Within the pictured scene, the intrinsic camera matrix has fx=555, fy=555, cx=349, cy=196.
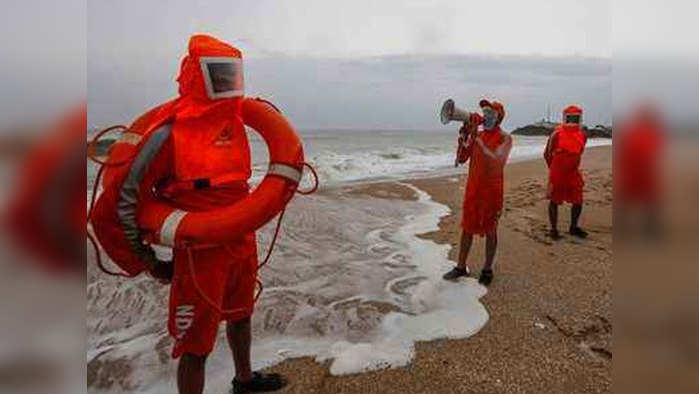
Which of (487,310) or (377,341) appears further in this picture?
(487,310)

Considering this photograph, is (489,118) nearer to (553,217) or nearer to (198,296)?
(553,217)

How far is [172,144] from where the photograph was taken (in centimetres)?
206

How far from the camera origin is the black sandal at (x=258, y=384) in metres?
2.73

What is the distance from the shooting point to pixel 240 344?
2676 mm

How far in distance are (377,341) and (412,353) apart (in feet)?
0.86

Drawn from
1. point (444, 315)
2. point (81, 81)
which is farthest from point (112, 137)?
point (444, 315)

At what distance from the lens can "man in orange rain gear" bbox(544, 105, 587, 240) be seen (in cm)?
588

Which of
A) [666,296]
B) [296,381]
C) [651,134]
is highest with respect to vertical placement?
[651,134]

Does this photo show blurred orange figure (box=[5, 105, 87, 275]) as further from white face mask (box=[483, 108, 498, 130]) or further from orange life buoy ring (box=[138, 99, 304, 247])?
white face mask (box=[483, 108, 498, 130])

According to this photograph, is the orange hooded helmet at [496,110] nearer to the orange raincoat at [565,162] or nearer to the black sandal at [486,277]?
the black sandal at [486,277]

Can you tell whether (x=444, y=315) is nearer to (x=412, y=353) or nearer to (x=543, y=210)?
(x=412, y=353)

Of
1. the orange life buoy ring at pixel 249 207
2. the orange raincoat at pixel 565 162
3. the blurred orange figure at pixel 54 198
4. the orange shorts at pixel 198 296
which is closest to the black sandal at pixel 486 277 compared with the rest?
the orange raincoat at pixel 565 162

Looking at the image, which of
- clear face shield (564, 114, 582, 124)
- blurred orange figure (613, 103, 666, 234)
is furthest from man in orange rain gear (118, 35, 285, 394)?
clear face shield (564, 114, 582, 124)

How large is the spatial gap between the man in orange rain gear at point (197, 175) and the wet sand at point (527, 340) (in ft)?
2.64
